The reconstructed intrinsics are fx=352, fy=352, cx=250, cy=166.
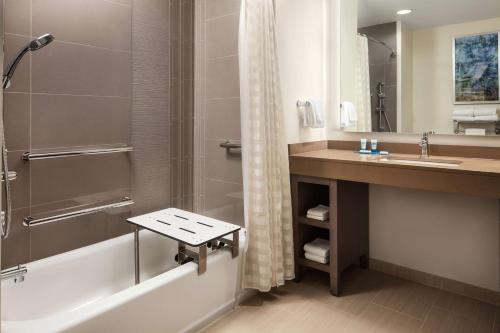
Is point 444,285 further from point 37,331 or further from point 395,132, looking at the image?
point 37,331

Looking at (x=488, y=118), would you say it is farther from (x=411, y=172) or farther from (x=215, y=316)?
(x=215, y=316)

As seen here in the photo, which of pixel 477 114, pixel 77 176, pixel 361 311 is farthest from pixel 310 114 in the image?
pixel 77 176

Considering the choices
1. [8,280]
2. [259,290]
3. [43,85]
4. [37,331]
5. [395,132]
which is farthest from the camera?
[395,132]

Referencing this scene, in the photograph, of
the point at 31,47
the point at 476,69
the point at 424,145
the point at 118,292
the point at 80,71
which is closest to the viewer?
the point at 31,47

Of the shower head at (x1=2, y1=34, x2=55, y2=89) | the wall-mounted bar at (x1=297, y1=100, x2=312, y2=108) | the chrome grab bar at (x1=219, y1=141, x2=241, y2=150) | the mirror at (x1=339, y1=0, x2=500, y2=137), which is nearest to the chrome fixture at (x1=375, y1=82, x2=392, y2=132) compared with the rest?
the mirror at (x1=339, y1=0, x2=500, y2=137)

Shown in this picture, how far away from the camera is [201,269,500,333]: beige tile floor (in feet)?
6.10

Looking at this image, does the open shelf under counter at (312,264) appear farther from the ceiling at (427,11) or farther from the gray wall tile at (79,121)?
the ceiling at (427,11)

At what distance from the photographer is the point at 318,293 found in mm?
2221

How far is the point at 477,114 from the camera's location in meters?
2.07

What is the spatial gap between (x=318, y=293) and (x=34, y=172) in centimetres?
177

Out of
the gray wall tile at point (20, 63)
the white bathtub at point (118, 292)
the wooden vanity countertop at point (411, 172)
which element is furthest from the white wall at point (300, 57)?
the gray wall tile at point (20, 63)

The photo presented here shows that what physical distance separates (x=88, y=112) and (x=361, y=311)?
1.93 metres

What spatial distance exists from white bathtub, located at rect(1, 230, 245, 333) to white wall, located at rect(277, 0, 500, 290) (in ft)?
3.38

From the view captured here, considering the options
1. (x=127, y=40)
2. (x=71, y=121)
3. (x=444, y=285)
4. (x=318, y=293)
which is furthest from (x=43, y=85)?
(x=444, y=285)
